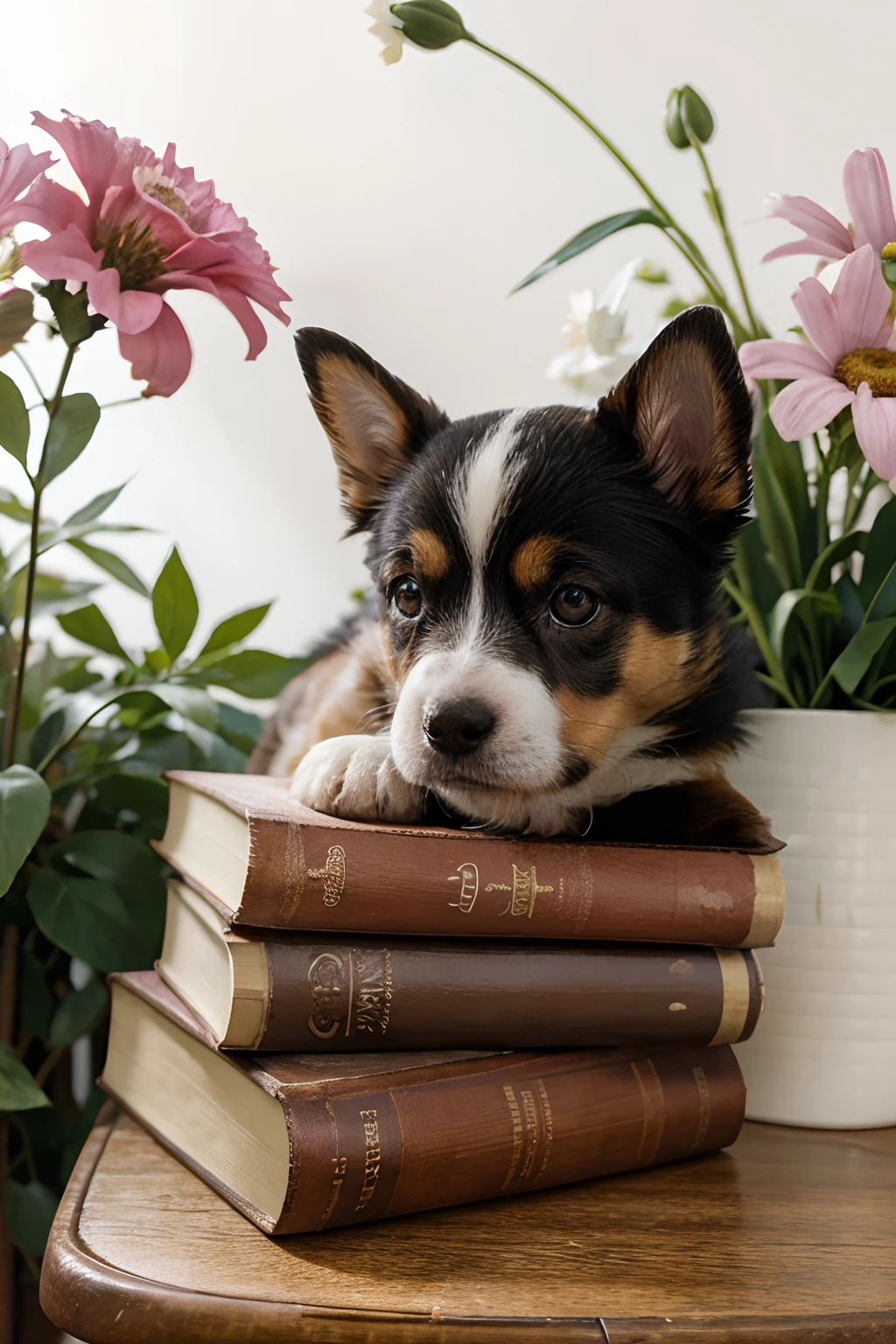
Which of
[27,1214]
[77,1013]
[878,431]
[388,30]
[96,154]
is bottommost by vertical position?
[27,1214]

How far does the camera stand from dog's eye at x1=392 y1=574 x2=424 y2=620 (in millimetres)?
909

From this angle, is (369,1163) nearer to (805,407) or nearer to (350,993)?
(350,993)

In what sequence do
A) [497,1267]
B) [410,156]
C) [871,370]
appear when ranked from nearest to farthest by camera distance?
[497,1267] → [871,370] → [410,156]

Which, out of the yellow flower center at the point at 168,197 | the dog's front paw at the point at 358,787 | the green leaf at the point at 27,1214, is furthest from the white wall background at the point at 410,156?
the green leaf at the point at 27,1214

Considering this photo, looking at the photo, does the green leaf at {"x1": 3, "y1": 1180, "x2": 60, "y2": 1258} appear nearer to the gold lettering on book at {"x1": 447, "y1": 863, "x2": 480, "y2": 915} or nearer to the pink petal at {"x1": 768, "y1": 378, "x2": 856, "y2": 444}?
the gold lettering on book at {"x1": 447, "y1": 863, "x2": 480, "y2": 915}

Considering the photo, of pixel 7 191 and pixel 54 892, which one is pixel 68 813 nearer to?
pixel 54 892

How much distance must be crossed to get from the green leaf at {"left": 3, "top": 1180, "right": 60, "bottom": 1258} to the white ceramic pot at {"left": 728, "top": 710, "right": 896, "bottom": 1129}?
687 millimetres

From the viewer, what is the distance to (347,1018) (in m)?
0.69

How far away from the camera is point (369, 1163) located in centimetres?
64

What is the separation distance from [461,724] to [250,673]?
44 cm

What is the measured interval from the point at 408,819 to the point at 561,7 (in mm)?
1241

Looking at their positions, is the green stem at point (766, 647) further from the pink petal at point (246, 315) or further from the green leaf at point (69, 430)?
the green leaf at point (69, 430)

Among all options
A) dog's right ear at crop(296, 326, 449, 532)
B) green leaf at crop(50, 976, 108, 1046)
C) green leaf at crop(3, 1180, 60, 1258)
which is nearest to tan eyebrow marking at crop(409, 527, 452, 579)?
dog's right ear at crop(296, 326, 449, 532)

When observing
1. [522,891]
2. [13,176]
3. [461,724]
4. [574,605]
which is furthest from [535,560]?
[13,176]
